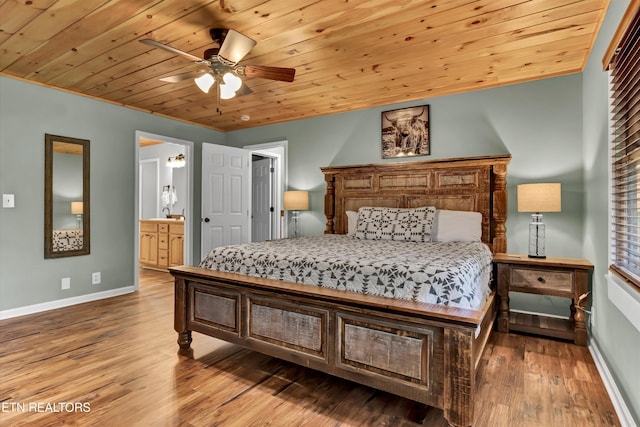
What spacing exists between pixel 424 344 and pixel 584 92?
2930mm

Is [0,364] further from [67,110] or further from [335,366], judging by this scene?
[67,110]

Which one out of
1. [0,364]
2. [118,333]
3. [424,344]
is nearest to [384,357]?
[424,344]

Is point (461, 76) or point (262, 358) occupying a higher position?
Answer: point (461, 76)

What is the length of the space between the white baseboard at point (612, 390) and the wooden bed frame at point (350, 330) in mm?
688

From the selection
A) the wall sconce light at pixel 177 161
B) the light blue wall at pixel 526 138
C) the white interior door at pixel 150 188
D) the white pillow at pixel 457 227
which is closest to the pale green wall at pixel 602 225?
the light blue wall at pixel 526 138

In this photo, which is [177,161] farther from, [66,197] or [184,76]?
[184,76]

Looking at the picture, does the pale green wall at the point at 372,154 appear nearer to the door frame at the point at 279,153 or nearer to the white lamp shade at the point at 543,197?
the white lamp shade at the point at 543,197

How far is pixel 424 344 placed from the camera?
1.67 meters

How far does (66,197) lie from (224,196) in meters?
1.92

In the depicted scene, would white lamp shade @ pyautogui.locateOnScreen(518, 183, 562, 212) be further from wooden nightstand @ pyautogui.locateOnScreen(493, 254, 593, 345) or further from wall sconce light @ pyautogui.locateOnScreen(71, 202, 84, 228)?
wall sconce light @ pyautogui.locateOnScreen(71, 202, 84, 228)

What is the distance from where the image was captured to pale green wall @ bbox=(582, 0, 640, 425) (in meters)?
1.77

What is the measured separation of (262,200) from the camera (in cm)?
666

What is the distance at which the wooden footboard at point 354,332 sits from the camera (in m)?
1.59

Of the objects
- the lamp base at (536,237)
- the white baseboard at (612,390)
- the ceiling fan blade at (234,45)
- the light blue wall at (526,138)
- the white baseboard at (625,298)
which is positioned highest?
the ceiling fan blade at (234,45)
